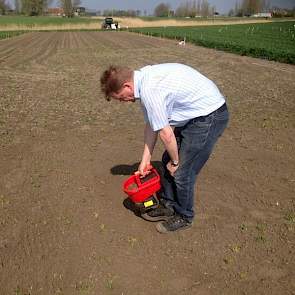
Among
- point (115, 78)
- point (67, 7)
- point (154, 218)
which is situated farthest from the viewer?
point (67, 7)

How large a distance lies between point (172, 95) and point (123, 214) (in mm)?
1698

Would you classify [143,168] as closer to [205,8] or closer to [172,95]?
[172,95]

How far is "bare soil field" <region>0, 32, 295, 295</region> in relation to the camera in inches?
134

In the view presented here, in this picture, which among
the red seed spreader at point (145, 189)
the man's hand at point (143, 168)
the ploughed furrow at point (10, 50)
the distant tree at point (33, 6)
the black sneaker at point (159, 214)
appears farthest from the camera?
the distant tree at point (33, 6)

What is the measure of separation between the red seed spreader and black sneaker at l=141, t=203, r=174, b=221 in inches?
4.9

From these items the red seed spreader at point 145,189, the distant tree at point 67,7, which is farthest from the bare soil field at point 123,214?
the distant tree at point 67,7

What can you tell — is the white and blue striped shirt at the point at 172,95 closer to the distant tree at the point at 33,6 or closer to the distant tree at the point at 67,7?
the distant tree at the point at 67,7

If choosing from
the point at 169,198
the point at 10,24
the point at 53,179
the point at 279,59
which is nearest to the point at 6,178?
the point at 53,179

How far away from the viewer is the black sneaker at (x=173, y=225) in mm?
4023

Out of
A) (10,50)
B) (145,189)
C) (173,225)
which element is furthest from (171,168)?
(10,50)

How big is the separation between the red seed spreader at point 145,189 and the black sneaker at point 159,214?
0.12 m

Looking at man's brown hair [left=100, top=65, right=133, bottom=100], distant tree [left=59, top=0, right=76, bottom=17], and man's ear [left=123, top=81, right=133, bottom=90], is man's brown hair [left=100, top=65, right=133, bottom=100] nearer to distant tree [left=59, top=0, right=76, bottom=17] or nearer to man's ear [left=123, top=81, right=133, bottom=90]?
man's ear [left=123, top=81, right=133, bottom=90]

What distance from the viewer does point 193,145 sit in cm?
352

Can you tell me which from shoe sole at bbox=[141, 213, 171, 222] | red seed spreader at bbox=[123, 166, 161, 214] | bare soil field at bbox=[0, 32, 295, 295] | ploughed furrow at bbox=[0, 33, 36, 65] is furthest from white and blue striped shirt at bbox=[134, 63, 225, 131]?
ploughed furrow at bbox=[0, 33, 36, 65]
